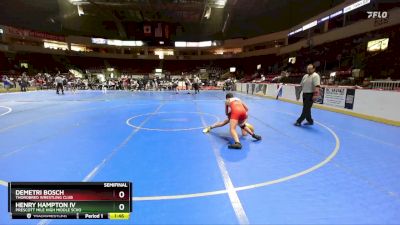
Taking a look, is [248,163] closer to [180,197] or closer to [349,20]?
[180,197]

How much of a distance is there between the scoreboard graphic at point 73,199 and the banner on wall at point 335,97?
474 inches

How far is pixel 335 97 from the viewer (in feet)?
39.8

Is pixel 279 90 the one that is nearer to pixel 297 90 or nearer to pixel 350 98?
pixel 297 90

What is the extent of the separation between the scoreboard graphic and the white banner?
12.1m

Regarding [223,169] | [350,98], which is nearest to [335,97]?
[350,98]

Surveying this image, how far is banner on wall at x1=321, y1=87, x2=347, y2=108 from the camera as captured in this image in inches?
458

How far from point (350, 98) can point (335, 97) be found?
98 centimetres

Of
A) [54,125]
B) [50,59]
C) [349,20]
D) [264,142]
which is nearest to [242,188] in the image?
[264,142]

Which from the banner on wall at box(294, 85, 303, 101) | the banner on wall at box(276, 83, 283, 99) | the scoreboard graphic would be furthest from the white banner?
the scoreboard graphic

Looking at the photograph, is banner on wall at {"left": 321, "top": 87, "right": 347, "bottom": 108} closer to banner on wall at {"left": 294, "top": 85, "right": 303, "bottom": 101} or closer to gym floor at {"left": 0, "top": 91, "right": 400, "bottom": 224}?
banner on wall at {"left": 294, "top": 85, "right": 303, "bottom": 101}

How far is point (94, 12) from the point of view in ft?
144

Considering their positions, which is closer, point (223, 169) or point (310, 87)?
point (223, 169)

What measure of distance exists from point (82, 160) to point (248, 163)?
3233mm

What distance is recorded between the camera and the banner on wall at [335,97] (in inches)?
458
